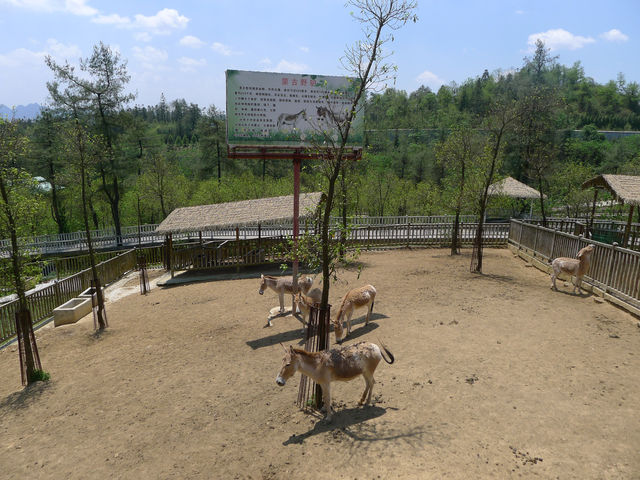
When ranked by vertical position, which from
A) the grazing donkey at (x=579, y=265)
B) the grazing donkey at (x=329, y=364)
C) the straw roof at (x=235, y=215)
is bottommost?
the grazing donkey at (x=329, y=364)

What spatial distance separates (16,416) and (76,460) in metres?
3.16

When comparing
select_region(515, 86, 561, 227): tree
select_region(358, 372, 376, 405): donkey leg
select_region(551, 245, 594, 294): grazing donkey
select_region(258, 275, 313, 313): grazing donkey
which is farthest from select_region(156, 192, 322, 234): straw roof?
select_region(358, 372, 376, 405): donkey leg

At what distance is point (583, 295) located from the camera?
12.7m

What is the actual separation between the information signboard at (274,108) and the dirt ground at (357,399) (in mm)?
6569

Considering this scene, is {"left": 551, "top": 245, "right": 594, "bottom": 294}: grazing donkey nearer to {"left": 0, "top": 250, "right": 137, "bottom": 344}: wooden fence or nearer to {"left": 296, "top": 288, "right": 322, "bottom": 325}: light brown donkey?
{"left": 296, "top": 288, "right": 322, "bottom": 325}: light brown donkey

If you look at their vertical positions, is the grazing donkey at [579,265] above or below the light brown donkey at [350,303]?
above

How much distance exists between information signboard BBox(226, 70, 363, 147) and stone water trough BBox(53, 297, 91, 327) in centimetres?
901

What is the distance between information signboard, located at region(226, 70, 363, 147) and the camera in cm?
1359

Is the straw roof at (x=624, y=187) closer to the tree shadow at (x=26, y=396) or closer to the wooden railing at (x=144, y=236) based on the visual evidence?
the wooden railing at (x=144, y=236)

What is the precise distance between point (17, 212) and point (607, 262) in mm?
17538

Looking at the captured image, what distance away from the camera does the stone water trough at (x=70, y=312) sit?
14.5m

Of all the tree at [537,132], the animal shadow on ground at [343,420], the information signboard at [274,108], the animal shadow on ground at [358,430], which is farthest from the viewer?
the tree at [537,132]

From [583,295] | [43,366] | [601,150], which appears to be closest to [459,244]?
[583,295]

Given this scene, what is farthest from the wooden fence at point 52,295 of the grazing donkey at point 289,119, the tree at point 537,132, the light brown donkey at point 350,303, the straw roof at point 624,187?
the straw roof at point 624,187
